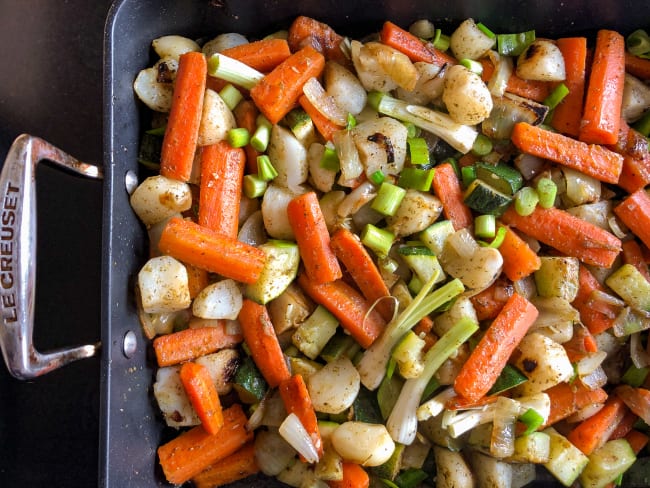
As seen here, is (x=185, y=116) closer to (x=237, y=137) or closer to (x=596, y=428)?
(x=237, y=137)

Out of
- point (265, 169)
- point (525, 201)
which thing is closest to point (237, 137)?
point (265, 169)

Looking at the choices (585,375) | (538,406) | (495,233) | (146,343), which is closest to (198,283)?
(146,343)

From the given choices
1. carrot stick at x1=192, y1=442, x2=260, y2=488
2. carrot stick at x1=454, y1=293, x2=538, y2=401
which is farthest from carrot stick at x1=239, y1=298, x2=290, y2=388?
carrot stick at x1=454, y1=293, x2=538, y2=401

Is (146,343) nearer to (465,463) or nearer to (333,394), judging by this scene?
(333,394)

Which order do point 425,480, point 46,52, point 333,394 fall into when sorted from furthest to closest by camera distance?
1. point 46,52
2. point 425,480
3. point 333,394

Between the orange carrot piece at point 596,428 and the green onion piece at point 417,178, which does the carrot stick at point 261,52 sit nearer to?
the green onion piece at point 417,178

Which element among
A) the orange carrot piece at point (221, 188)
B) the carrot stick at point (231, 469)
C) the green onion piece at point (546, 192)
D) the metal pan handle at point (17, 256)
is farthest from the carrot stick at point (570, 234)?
the metal pan handle at point (17, 256)
